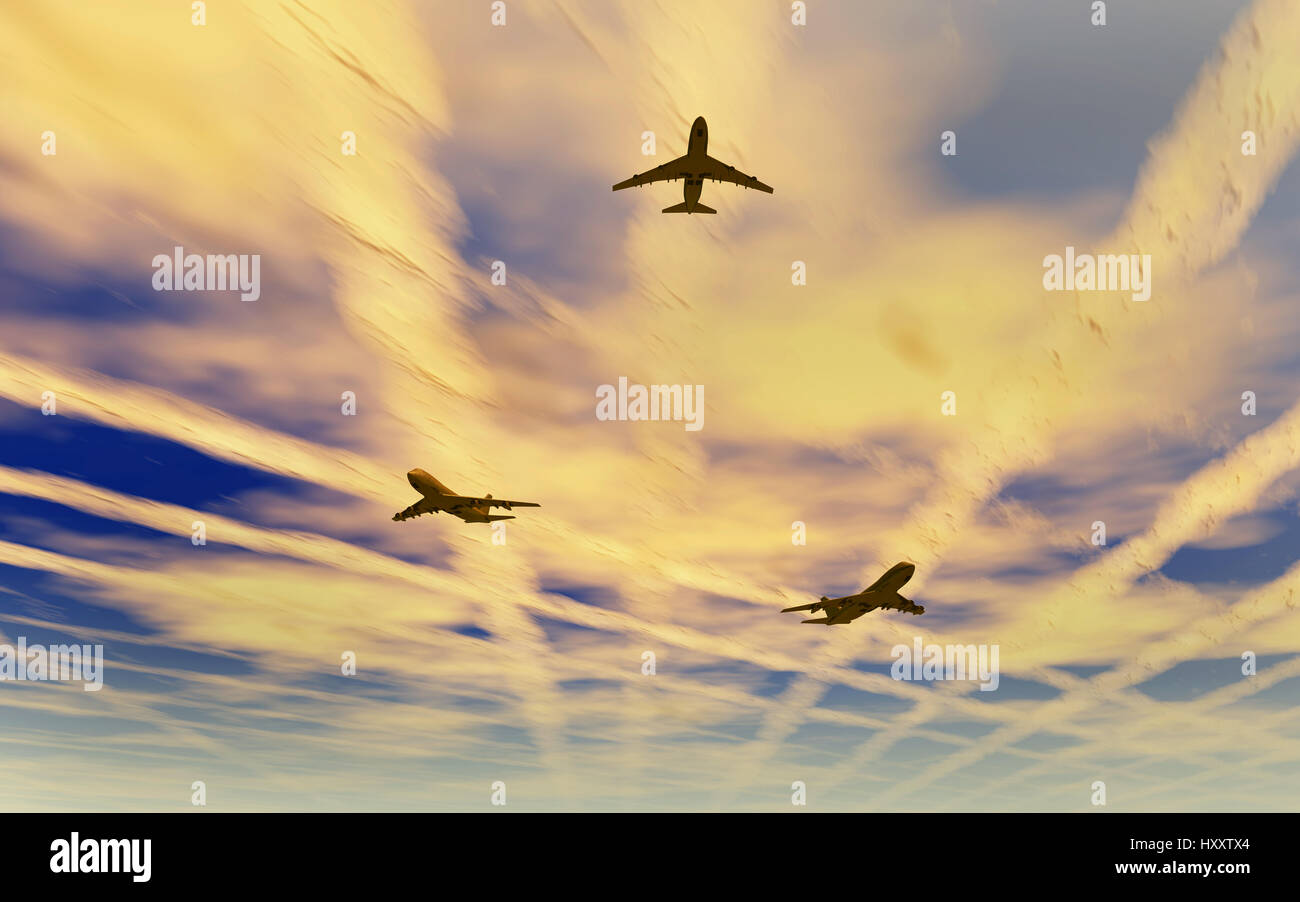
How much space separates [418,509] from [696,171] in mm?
65269

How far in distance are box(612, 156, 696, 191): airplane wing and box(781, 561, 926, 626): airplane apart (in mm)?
69938

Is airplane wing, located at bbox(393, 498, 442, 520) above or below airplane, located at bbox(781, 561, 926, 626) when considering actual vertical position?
above

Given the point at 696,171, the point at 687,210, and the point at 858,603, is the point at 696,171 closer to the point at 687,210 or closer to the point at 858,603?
the point at 687,210

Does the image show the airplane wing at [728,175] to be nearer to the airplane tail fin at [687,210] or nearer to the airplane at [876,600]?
the airplane tail fin at [687,210]

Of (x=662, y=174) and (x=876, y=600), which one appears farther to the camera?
(x=876, y=600)

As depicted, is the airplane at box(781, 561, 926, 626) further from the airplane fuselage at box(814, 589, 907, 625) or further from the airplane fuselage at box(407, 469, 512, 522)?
the airplane fuselage at box(407, 469, 512, 522)

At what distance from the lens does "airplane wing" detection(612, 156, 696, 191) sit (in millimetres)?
110938

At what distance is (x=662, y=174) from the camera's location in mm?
112250

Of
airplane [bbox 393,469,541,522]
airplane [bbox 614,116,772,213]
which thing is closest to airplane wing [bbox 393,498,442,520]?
airplane [bbox 393,469,541,522]

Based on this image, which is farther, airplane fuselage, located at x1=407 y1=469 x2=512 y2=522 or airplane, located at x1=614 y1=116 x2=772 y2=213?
airplane fuselage, located at x1=407 y1=469 x2=512 y2=522

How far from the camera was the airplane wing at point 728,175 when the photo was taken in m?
112

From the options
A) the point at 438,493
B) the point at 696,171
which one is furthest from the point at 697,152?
the point at 438,493

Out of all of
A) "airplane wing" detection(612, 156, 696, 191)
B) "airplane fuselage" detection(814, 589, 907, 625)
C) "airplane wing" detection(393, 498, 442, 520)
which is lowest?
"airplane fuselage" detection(814, 589, 907, 625)
